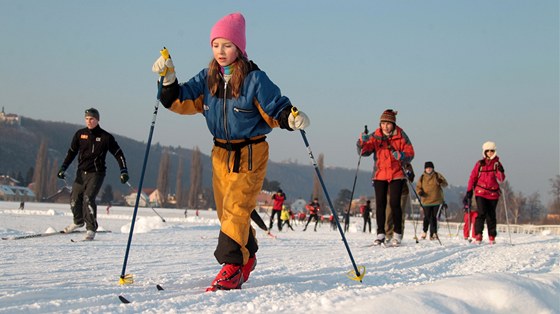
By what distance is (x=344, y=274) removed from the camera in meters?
5.06

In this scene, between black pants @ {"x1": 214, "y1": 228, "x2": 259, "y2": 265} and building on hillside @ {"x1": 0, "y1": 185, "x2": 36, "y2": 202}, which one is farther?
building on hillside @ {"x1": 0, "y1": 185, "x2": 36, "y2": 202}

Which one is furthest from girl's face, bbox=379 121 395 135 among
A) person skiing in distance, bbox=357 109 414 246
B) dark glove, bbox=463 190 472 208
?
dark glove, bbox=463 190 472 208

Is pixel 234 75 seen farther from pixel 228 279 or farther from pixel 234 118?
pixel 228 279

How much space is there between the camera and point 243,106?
440 cm

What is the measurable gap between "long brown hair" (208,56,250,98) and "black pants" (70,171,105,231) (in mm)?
4819

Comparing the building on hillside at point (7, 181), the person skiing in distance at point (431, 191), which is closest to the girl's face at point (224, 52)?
the person skiing in distance at point (431, 191)

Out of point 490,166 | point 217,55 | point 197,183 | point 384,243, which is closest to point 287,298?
point 217,55

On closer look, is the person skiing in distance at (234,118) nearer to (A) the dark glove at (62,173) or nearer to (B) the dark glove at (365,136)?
(A) the dark glove at (62,173)

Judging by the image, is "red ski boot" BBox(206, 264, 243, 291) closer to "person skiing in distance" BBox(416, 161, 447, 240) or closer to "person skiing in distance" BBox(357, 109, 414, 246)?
"person skiing in distance" BBox(357, 109, 414, 246)

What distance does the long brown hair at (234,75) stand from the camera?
14.4ft

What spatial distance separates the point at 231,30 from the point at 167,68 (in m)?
0.58

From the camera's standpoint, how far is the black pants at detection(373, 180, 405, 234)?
930cm

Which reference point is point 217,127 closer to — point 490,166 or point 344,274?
point 344,274

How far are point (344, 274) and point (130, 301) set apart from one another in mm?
2244
